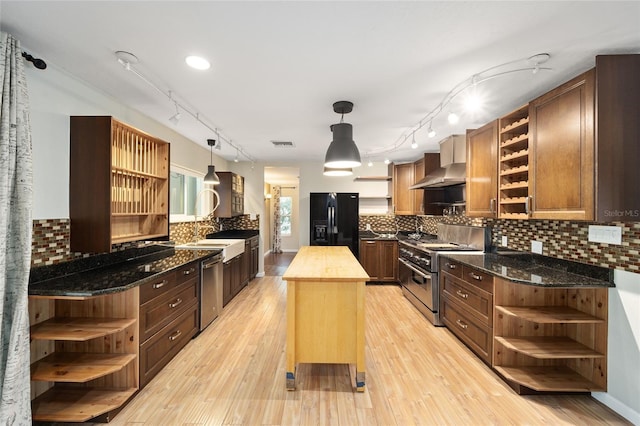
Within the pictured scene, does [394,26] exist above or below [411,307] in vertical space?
above

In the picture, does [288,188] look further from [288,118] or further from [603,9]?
[603,9]

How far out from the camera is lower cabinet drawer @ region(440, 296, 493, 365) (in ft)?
8.54

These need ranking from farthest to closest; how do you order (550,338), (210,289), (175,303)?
(210,289)
(175,303)
(550,338)

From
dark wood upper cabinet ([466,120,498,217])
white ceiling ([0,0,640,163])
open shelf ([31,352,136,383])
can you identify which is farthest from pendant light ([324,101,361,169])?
open shelf ([31,352,136,383])

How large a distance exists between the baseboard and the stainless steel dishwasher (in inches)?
144

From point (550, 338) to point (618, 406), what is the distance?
0.53 m

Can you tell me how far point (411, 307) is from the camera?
4.27 metres

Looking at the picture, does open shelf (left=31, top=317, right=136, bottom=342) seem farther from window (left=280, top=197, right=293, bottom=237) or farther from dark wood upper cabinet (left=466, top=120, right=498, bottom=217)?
window (left=280, top=197, right=293, bottom=237)

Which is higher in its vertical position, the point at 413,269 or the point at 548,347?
the point at 413,269

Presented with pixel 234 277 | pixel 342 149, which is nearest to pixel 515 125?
pixel 342 149

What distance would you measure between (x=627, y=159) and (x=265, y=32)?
2.48 m

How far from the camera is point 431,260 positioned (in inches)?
147

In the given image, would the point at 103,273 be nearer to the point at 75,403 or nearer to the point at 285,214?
the point at 75,403

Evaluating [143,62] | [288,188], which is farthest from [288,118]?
[288,188]
